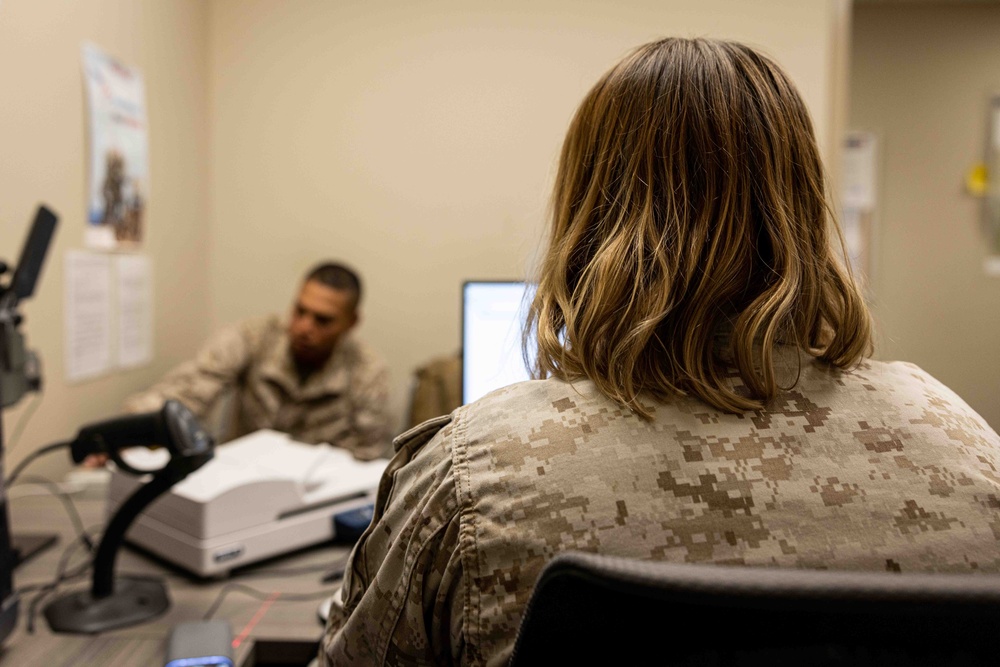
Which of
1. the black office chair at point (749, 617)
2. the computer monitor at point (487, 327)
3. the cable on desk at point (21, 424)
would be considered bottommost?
the cable on desk at point (21, 424)

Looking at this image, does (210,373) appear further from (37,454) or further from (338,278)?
Result: (37,454)

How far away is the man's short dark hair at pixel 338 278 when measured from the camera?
8.03 feet

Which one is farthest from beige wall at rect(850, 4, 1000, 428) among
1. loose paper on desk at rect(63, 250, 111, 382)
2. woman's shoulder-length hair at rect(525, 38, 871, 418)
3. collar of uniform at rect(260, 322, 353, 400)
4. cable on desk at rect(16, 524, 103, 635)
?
cable on desk at rect(16, 524, 103, 635)

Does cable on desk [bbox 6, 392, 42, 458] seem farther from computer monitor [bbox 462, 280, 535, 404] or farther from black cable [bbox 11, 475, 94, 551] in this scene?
computer monitor [bbox 462, 280, 535, 404]

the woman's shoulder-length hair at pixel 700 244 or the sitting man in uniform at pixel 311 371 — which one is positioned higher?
the woman's shoulder-length hair at pixel 700 244

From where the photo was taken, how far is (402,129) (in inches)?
111

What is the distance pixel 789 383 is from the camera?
63cm

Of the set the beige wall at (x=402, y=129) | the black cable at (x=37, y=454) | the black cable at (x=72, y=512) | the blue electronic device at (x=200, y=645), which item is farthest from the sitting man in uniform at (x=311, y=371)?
the blue electronic device at (x=200, y=645)

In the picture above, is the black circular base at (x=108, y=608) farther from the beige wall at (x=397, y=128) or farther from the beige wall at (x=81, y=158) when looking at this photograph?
the beige wall at (x=397, y=128)

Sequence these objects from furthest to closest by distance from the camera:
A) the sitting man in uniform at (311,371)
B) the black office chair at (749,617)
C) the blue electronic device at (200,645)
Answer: the sitting man in uniform at (311,371) < the blue electronic device at (200,645) < the black office chair at (749,617)

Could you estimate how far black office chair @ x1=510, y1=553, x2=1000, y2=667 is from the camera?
369mm

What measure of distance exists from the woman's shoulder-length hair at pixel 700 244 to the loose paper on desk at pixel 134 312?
1893 mm

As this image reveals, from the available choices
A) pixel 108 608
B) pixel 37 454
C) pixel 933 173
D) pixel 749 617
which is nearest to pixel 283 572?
pixel 108 608

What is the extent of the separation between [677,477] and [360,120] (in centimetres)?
254
